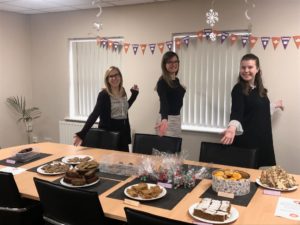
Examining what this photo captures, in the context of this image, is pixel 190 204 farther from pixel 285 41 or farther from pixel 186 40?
pixel 186 40

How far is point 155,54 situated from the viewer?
4051 millimetres

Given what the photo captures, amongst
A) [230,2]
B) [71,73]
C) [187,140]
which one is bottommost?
[187,140]

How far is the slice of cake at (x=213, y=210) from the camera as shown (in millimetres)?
1473

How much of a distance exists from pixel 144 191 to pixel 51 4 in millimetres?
3237

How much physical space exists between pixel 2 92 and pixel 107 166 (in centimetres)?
316

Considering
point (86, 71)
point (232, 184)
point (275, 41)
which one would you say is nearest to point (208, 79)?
point (275, 41)

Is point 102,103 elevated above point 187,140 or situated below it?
above

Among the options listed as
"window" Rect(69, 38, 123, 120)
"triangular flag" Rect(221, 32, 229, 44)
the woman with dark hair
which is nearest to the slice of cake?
the woman with dark hair

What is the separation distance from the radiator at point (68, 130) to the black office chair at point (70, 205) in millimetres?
2958

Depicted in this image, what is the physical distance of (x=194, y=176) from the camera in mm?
1981

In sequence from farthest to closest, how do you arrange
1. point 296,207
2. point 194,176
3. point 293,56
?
point 293,56
point 194,176
point 296,207

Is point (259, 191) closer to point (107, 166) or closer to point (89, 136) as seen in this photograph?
point (107, 166)

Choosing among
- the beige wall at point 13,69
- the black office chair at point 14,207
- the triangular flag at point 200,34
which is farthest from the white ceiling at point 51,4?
the black office chair at point 14,207

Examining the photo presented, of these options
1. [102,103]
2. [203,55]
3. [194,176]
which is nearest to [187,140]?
[203,55]
